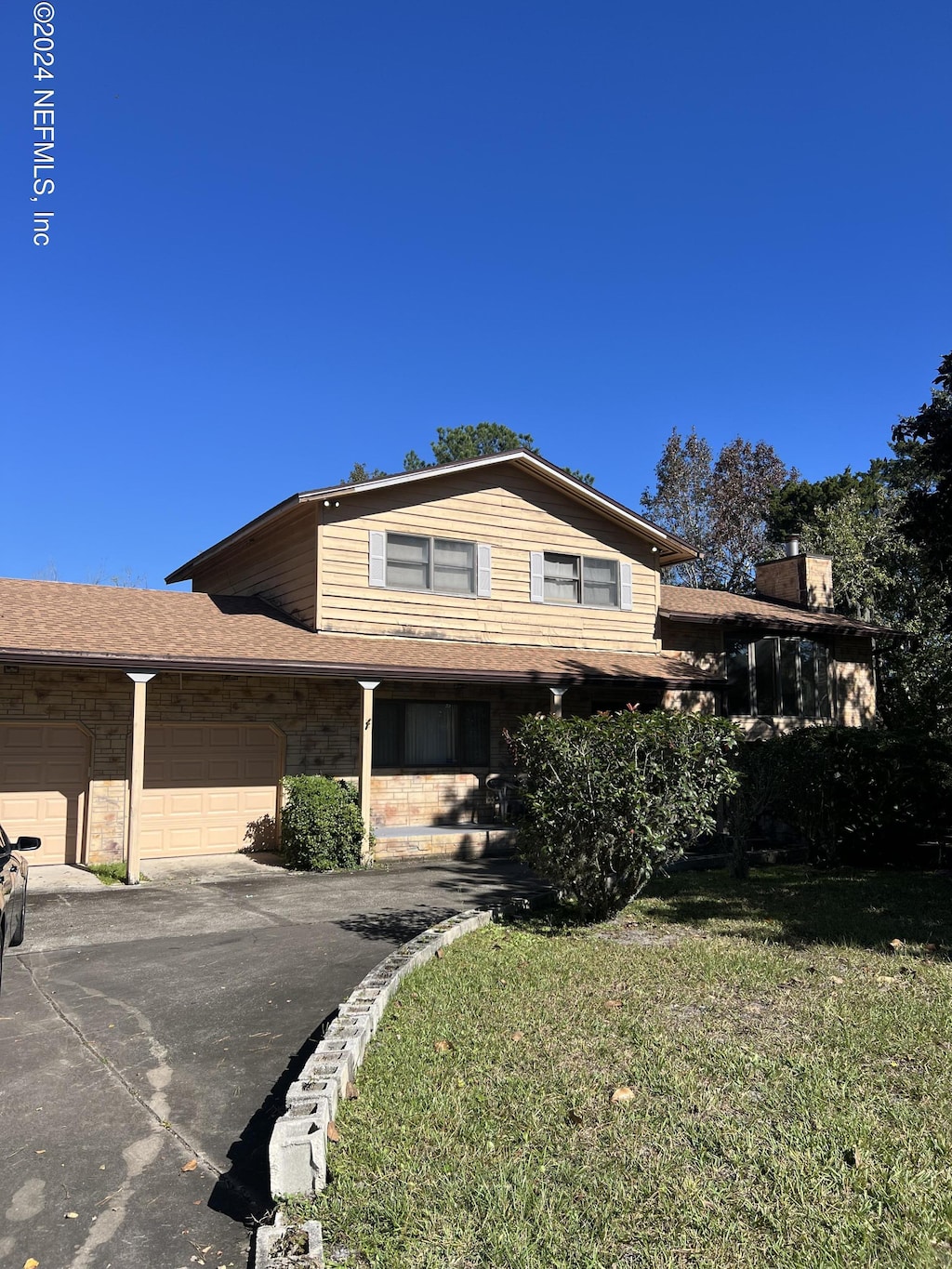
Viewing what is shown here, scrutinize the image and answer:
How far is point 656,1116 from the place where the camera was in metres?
4.46

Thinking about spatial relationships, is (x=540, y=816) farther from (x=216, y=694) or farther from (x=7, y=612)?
(x=7, y=612)

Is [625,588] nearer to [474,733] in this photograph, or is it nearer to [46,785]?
[474,733]

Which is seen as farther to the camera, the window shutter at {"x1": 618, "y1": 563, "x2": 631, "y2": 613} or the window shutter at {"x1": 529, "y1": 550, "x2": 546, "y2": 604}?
the window shutter at {"x1": 618, "y1": 563, "x2": 631, "y2": 613}

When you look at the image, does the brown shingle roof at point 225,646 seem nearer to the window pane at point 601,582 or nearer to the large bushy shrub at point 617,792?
the window pane at point 601,582

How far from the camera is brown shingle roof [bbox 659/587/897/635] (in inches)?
791

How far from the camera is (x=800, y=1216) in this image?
3.56m

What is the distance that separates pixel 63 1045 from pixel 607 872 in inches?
197

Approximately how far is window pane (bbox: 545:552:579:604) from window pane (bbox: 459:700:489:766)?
2.90 metres

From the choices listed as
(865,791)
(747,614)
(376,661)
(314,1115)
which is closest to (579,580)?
(747,614)

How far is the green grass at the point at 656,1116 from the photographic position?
11.4 feet

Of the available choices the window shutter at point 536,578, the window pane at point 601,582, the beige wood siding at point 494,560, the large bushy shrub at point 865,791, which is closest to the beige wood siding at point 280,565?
the beige wood siding at point 494,560

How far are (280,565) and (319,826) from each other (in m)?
5.98

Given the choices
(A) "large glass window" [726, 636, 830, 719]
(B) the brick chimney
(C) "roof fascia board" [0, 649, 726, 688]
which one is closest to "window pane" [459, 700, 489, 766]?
(C) "roof fascia board" [0, 649, 726, 688]

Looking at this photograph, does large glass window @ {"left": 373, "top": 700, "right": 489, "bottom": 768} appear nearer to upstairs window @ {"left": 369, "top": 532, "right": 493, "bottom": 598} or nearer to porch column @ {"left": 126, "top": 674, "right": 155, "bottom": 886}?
upstairs window @ {"left": 369, "top": 532, "right": 493, "bottom": 598}
